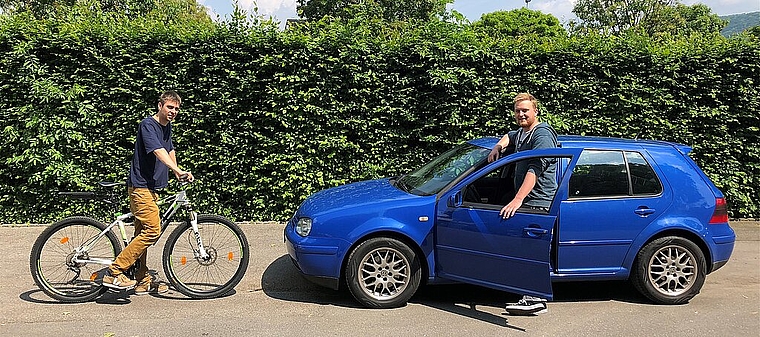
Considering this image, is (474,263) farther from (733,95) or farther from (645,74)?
(733,95)

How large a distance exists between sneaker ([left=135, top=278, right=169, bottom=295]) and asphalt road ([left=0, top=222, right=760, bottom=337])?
0.20 feet

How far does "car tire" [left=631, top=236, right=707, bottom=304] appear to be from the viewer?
201 inches

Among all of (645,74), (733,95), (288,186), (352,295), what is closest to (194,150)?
(288,186)

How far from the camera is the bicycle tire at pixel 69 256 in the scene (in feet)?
16.7

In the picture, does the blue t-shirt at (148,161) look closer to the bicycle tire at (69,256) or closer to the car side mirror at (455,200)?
the bicycle tire at (69,256)

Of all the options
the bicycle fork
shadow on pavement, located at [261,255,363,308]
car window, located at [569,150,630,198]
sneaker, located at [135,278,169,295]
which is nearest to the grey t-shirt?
car window, located at [569,150,630,198]

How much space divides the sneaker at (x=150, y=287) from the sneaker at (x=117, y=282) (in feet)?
0.76

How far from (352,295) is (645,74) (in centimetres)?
568

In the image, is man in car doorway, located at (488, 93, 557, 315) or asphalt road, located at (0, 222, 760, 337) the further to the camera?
man in car doorway, located at (488, 93, 557, 315)

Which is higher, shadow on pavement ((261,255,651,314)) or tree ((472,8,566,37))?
tree ((472,8,566,37))

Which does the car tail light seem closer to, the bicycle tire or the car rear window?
the car rear window

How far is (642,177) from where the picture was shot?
5156mm

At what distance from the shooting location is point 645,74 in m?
8.34

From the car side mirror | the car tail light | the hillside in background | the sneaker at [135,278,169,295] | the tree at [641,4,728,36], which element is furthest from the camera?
the tree at [641,4,728,36]
